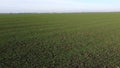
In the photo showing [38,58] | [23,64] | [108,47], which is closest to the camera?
[23,64]

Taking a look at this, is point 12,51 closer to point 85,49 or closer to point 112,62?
point 85,49

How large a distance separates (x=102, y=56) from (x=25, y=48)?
5715mm

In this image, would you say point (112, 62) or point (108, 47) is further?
point (108, 47)

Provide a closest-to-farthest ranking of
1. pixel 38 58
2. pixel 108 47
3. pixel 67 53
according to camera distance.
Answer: pixel 38 58, pixel 67 53, pixel 108 47

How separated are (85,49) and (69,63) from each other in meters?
3.91

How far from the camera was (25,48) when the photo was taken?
50.8 ft

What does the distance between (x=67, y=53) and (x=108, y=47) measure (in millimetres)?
4116

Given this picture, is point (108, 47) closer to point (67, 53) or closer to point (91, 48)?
point (91, 48)

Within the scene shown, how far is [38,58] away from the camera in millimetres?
12820

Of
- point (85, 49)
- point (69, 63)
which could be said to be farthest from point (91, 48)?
point (69, 63)

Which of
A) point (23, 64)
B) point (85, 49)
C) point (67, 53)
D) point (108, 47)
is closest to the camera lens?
point (23, 64)

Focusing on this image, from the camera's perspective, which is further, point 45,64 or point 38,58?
point 38,58

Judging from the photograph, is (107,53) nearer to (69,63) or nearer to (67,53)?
(67,53)

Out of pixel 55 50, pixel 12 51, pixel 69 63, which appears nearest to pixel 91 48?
pixel 55 50
